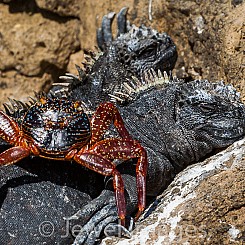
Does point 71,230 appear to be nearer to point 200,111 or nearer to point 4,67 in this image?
point 200,111

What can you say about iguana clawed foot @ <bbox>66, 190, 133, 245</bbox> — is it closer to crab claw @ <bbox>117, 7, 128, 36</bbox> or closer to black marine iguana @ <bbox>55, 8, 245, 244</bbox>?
black marine iguana @ <bbox>55, 8, 245, 244</bbox>

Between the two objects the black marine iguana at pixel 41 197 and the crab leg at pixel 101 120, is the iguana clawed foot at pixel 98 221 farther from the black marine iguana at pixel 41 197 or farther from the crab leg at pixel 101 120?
the crab leg at pixel 101 120

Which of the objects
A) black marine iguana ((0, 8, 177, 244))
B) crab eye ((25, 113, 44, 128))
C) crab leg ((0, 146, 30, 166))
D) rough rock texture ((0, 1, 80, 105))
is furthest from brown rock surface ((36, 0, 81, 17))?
crab leg ((0, 146, 30, 166))

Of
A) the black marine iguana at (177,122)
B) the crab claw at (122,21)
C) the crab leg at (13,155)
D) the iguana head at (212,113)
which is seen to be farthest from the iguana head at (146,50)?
the crab leg at (13,155)

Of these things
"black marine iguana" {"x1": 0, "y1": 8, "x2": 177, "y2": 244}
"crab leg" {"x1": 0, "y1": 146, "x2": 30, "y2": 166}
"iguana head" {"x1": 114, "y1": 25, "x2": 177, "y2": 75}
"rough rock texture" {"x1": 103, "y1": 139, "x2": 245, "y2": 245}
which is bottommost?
"rough rock texture" {"x1": 103, "y1": 139, "x2": 245, "y2": 245}

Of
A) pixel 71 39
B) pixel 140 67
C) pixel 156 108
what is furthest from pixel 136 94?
pixel 71 39

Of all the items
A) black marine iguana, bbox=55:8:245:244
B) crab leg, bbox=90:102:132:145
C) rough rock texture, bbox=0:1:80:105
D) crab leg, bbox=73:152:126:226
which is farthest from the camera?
rough rock texture, bbox=0:1:80:105

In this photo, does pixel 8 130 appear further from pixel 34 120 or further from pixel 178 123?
pixel 178 123
